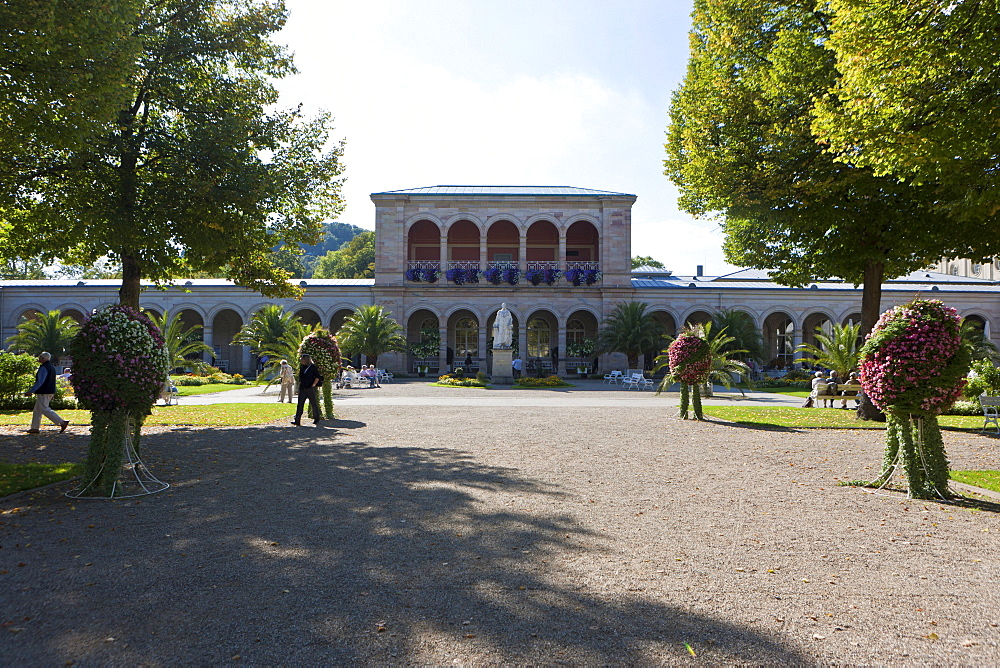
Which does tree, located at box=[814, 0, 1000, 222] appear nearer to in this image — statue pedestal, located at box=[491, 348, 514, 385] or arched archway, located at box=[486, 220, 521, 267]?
statue pedestal, located at box=[491, 348, 514, 385]

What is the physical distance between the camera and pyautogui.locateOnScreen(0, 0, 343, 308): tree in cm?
1191

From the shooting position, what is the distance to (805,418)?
589 inches

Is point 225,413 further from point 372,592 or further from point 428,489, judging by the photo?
point 372,592

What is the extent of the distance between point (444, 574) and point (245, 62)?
13653mm

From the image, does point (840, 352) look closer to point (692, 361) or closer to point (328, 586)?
point (692, 361)

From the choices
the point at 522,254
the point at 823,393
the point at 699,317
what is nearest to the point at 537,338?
the point at 522,254

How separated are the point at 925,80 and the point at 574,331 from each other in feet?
102

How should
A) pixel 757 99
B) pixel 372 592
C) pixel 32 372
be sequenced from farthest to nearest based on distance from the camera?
1. pixel 32 372
2. pixel 757 99
3. pixel 372 592

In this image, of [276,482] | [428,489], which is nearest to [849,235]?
[428,489]

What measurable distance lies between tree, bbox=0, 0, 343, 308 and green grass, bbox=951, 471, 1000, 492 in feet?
41.0

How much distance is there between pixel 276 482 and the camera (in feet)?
23.7

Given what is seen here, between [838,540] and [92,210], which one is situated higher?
[92,210]

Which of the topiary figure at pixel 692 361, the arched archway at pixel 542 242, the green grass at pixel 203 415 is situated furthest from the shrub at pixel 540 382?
the topiary figure at pixel 692 361

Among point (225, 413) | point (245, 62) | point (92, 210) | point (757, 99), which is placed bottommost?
point (225, 413)
